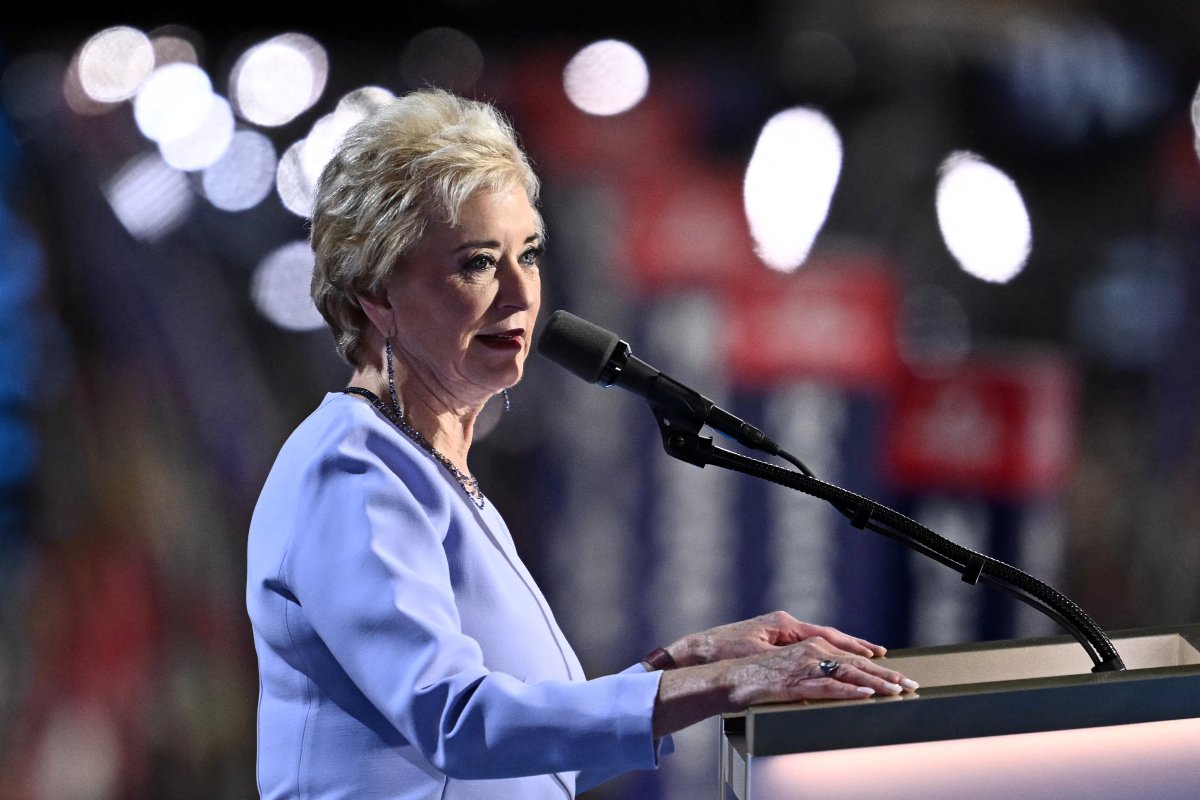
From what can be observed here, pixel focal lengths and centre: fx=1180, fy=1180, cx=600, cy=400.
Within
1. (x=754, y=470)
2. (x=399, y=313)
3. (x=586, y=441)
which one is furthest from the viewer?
(x=586, y=441)

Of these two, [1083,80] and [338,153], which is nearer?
[338,153]

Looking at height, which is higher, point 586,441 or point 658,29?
point 658,29

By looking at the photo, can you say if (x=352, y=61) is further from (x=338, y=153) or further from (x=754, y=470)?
(x=754, y=470)

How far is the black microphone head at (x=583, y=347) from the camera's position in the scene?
49.6 inches

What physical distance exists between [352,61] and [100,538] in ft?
4.30

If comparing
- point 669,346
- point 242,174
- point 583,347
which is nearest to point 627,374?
point 583,347

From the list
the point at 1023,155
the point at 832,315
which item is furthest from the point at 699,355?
the point at 1023,155

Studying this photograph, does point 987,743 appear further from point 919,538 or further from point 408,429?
point 408,429

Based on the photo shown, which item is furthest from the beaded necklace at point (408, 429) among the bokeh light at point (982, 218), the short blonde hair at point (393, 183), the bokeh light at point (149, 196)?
the bokeh light at point (982, 218)

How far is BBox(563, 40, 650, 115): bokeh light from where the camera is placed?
2937 mm

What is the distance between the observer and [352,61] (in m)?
2.83

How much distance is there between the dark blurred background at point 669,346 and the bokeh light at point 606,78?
0.02 m

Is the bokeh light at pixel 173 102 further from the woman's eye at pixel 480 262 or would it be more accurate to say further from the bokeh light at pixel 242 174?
the woman's eye at pixel 480 262

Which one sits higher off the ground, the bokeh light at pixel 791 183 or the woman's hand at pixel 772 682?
the bokeh light at pixel 791 183
